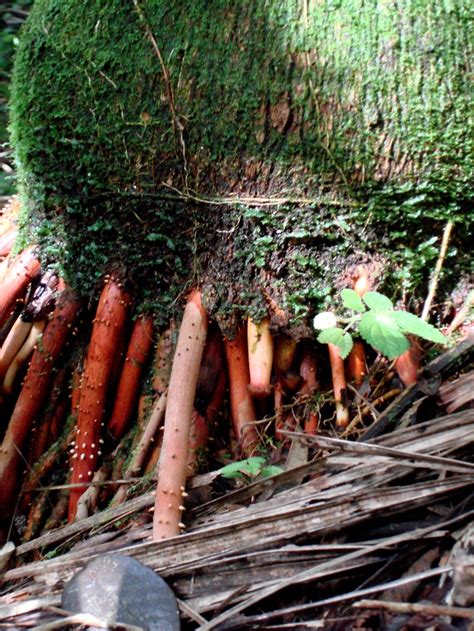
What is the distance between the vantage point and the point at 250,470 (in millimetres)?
1967

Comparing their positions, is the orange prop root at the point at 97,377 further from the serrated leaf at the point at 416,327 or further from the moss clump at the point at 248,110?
the serrated leaf at the point at 416,327

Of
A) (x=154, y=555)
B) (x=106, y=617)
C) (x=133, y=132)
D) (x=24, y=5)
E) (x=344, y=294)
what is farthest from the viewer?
(x=24, y=5)

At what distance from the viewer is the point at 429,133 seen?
2.06m

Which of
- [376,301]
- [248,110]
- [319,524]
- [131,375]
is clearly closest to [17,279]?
[131,375]

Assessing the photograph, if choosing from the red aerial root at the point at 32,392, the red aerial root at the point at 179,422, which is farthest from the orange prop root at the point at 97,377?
the red aerial root at the point at 179,422

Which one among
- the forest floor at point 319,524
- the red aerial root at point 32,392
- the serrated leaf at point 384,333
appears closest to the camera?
the forest floor at point 319,524

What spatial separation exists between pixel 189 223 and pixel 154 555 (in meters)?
1.13

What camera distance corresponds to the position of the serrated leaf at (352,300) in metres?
1.95

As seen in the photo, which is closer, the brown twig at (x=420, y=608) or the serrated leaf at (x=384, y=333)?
the brown twig at (x=420, y=608)

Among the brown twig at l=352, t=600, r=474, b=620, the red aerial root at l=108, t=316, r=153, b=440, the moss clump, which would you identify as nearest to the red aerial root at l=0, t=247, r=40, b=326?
the moss clump

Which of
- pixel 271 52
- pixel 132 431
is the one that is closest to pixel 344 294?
pixel 271 52

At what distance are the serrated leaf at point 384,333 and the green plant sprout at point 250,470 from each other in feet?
1.67

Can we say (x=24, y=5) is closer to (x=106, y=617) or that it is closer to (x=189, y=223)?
(x=189, y=223)

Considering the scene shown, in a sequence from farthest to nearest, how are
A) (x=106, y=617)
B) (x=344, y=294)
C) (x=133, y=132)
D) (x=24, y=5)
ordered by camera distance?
(x=24, y=5) → (x=133, y=132) → (x=344, y=294) → (x=106, y=617)
